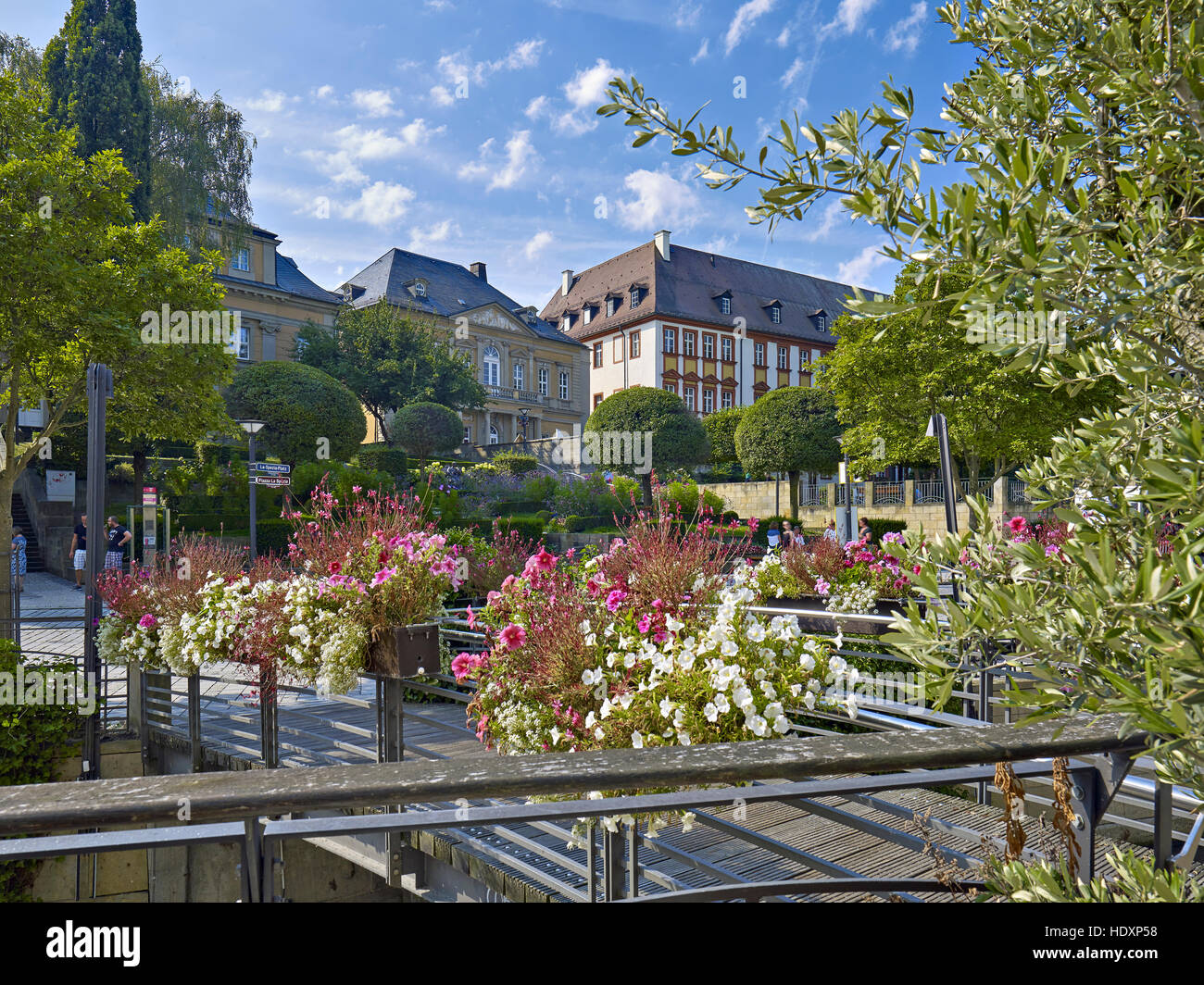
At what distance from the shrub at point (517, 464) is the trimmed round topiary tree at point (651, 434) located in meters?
5.22

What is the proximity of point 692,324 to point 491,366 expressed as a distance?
564 inches

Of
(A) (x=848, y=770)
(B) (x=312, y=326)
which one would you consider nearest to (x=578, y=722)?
(A) (x=848, y=770)

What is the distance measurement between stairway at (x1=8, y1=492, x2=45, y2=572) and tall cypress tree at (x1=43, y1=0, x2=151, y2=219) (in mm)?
9460

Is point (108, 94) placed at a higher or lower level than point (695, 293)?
lower

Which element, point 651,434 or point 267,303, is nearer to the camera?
point 651,434

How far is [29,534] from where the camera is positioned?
23484mm

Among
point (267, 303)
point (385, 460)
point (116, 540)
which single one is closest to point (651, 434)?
point (385, 460)

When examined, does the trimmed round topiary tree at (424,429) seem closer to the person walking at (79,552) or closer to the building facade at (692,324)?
the person walking at (79,552)

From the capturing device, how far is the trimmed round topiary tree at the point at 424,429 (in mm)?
34188

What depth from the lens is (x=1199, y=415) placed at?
1.43 metres

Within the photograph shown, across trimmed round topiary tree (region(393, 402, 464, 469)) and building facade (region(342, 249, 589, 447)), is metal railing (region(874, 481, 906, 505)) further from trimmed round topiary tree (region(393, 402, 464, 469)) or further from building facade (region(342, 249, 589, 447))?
building facade (region(342, 249, 589, 447))

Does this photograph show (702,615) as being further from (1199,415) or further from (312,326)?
(312,326)

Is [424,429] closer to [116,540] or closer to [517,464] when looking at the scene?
[517,464]

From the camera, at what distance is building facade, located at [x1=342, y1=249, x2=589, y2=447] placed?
165ft
